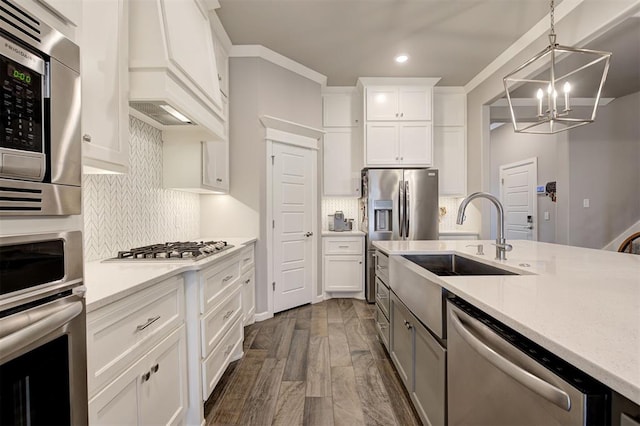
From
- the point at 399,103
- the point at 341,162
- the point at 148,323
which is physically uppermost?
the point at 399,103

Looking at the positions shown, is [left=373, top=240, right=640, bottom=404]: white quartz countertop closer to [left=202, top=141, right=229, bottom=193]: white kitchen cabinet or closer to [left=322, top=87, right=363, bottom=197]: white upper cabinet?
[left=202, top=141, right=229, bottom=193]: white kitchen cabinet

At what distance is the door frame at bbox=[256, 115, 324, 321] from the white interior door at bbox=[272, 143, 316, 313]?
0.04 metres

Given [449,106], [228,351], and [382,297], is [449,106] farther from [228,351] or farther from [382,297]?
[228,351]

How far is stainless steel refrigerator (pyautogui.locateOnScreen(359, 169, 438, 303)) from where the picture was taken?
3.93 metres

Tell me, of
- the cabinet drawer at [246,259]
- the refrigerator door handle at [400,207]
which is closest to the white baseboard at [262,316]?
the cabinet drawer at [246,259]

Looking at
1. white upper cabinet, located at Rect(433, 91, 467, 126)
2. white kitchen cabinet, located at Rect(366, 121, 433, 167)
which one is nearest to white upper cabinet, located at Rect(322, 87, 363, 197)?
white kitchen cabinet, located at Rect(366, 121, 433, 167)

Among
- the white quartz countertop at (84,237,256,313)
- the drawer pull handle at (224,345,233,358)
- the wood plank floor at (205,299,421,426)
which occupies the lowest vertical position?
the wood plank floor at (205,299,421,426)

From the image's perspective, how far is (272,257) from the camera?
338 centimetres

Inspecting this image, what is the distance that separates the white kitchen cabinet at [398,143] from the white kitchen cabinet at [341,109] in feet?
1.23

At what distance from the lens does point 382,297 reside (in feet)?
8.07

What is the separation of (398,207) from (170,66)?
10.2ft

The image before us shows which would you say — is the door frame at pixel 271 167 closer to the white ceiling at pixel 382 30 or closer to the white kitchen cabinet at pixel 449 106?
the white ceiling at pixel 382 30

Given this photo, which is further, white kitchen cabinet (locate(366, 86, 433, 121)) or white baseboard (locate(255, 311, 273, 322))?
white kitchen cabinet (locate(366, 86, 433, 121))

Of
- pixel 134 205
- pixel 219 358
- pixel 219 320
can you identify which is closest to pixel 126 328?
pixel 219 320
